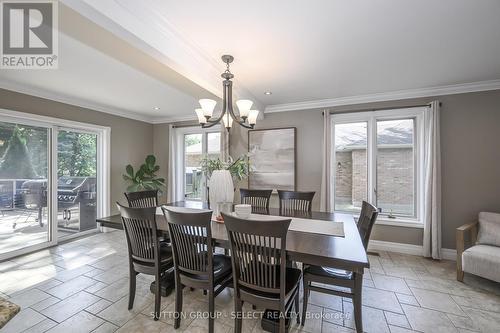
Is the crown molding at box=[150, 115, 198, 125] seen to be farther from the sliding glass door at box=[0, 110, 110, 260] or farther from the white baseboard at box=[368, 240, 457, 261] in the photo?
the white baseboard at box=[368, 240, 457, 261]

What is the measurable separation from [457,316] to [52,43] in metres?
4.59

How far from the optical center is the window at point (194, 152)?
5.21 meters

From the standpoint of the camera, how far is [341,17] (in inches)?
71.7

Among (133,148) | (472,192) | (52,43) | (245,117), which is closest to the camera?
(52,43)

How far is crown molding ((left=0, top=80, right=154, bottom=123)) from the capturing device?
3279 mm

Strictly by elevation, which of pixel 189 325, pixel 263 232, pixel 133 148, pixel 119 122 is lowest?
pixel 189 325

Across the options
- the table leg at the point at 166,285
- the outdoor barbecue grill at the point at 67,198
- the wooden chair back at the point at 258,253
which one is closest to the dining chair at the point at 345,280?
the wooden chair back at the point at 258,253

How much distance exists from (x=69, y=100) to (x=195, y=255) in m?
3.91

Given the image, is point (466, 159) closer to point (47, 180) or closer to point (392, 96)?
point (392, 96)

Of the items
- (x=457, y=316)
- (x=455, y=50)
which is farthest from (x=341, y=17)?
(x=457, y=316)

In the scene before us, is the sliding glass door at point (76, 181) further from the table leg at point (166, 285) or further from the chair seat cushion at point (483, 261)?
the chair seat cushion at point (483, 261)

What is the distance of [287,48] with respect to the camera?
229 cm

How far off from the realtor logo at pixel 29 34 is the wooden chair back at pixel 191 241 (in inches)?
61.8

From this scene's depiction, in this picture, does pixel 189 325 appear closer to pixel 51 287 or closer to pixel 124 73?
pixel 51 287
